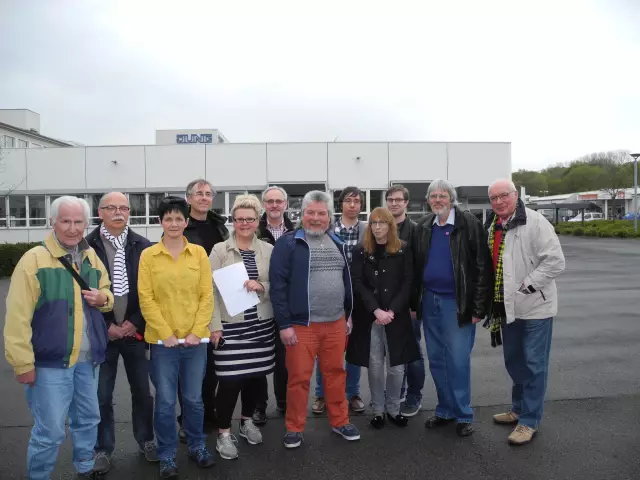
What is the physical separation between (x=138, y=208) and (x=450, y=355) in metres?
22.2

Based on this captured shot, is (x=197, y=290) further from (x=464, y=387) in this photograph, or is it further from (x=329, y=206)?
(x=464, y=387)

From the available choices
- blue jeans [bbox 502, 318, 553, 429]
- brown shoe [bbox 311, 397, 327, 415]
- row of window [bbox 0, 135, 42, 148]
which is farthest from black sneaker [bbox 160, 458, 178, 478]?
row of window [bbox 0, 135, 42, 148]

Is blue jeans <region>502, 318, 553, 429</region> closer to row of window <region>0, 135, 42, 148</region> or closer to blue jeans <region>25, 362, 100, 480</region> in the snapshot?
blue jeans <region>25, 362, 100, 480</region>

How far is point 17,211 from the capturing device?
82.2ft

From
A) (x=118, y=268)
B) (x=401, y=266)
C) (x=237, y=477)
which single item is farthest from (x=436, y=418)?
(x=118, y=268)

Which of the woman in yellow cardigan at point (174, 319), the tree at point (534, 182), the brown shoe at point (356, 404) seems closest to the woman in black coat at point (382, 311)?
the brown shoe at point (356, 404)

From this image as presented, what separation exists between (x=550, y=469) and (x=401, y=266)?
1952 mm

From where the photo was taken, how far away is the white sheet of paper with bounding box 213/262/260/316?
12.8 feet

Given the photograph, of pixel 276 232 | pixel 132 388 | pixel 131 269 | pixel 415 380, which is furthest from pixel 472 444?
pixel 131 269

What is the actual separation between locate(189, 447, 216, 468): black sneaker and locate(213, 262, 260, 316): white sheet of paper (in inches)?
42.6

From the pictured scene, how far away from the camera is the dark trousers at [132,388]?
Result: 3771 millimetres

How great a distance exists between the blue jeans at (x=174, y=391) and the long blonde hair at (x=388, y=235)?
1.72 metres

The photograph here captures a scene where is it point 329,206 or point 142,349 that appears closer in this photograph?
point 142,349

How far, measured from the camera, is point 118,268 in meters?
3.76
